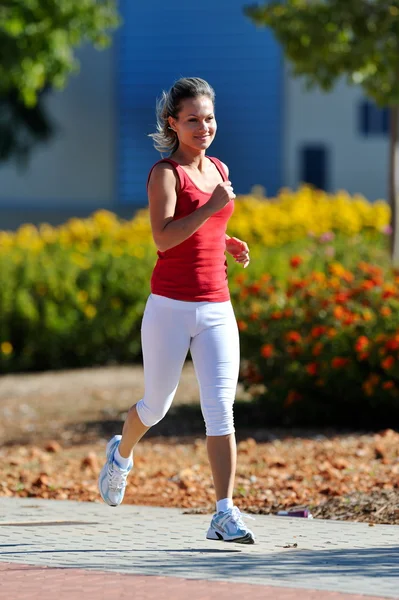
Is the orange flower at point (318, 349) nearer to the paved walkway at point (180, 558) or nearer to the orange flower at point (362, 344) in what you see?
the orange flower at point (362, 344)

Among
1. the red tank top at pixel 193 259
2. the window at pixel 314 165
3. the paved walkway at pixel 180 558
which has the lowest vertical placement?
the paved walkway at pixel 180 558

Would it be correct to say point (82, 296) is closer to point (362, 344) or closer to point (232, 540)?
point (362, 344)

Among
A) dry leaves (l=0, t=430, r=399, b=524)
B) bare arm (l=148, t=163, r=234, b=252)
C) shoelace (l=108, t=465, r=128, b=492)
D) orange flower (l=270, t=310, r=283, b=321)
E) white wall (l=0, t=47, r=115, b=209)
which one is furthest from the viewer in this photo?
white wall (l=0, t=47, r=115, b=209)

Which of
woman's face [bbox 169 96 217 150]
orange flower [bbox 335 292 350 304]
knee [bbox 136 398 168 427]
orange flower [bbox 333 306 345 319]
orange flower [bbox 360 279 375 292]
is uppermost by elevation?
woman's face [bbox 169 96 217 150]

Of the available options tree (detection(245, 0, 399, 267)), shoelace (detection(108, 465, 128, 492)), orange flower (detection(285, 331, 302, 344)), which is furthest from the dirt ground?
tree (detection(245, 0, 399, 267))

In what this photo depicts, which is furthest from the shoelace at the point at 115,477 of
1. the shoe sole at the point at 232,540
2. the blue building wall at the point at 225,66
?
the blue building wall at the point at 225,66

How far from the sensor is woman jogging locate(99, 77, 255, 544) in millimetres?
5227

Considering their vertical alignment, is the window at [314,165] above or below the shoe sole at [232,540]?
above

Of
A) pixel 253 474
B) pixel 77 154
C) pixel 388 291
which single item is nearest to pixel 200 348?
pixel 253 474

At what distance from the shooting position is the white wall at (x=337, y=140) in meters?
36.7

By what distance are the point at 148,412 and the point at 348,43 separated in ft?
21.8

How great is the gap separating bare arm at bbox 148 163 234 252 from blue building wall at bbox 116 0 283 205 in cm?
3149

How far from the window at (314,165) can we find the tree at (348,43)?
2552 centimetres

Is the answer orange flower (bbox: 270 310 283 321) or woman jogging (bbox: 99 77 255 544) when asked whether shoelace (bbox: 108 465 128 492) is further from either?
orange flower (bbox: 270 310 283 321)
